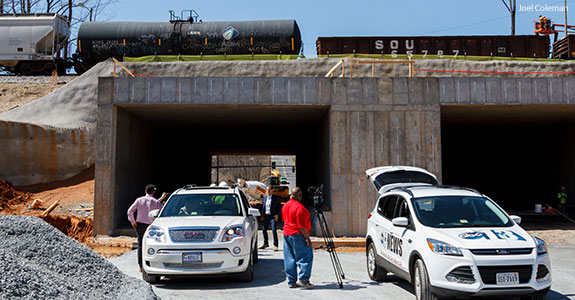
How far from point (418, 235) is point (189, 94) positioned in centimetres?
1008

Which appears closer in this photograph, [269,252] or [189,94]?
[269,252]

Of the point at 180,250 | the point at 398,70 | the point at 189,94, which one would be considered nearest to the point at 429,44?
the point at 398,70

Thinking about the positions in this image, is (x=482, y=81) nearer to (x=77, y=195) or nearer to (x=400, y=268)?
(x=400, y=268)

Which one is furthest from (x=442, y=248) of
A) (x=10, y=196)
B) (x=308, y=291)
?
(x=10, y=196)

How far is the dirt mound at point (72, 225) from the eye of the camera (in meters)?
16.5

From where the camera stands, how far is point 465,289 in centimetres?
548

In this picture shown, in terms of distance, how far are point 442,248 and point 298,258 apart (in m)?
2.55

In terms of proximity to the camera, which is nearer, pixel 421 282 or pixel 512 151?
pixel 421 282

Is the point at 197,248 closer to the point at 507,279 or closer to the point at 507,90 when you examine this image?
the point at 507,279

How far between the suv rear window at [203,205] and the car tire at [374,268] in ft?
8.64

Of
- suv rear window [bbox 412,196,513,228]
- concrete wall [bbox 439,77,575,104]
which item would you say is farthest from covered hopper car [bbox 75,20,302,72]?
suv rear window [bbox 412,196,513,228]

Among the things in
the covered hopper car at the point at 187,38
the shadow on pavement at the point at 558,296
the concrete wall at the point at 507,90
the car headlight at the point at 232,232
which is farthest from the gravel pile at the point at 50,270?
the covered hopper car at the point at 187,38

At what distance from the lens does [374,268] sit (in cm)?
793

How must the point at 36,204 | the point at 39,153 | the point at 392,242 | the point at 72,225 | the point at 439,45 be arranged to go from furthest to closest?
the point at 439,45 → the point at 39,153 → the point at 36,204 → the point at 72,225 → the point at 392,242
